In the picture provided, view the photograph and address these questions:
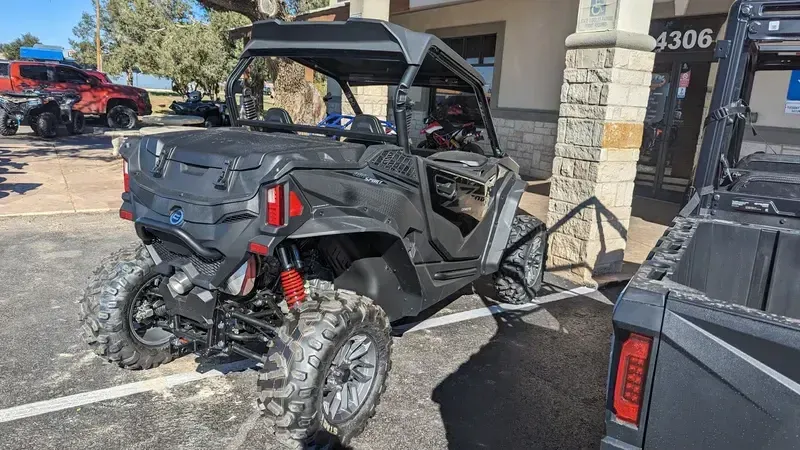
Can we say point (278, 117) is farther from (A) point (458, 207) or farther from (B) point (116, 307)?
(B) point (116, 307)

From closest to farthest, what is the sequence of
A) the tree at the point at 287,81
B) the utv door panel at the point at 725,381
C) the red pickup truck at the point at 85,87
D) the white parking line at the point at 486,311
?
1. the utv door panel at the point at 725,381
2. the white parking line at the point at 486,311
3. the tree at the point at 287,81
4. the red pickup truck at the point at 85,87

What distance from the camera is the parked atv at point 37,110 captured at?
1605 cm

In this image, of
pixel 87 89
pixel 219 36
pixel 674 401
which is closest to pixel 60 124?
pixel 87 89

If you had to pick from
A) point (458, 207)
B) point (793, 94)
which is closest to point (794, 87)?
point (793, 94)

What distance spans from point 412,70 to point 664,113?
876 cm

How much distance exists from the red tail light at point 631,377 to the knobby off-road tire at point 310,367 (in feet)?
4.68

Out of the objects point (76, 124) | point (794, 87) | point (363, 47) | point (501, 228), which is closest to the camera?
point (363, 47)

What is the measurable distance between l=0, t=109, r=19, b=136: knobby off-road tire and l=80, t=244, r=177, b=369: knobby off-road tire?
52.7 ft

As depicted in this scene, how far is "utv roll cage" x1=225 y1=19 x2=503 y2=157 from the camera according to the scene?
339cm

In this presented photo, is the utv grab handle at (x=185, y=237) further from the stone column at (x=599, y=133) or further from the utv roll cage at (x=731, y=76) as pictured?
the stone column at (x=599, y=133)

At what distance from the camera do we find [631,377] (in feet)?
5.58

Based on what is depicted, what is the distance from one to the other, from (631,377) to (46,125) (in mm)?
18695

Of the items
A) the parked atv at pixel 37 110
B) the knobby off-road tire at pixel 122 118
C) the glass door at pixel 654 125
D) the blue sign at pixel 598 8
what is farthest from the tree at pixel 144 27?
the blue sign at pixel 598 8

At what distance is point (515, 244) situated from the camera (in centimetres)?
502
